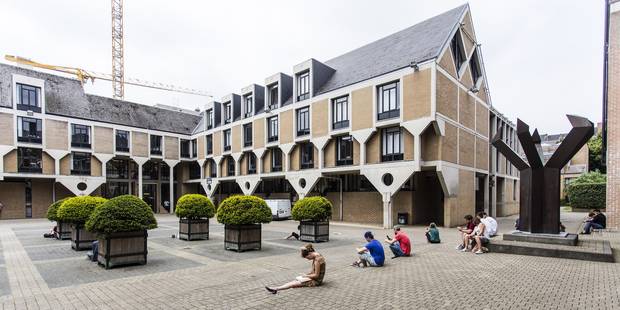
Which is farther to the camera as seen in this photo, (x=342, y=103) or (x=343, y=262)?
(x=342, y=103)

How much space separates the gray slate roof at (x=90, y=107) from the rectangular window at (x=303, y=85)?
23396 millimetres

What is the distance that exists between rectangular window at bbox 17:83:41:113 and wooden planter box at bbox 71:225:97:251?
29761 mm

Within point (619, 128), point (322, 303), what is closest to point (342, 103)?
point (619, 128)

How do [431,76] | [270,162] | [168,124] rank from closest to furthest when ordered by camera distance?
[431,76] < [270,162] < [168,124]

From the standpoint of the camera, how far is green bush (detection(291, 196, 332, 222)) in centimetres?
1530

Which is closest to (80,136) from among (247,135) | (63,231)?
(247,135)

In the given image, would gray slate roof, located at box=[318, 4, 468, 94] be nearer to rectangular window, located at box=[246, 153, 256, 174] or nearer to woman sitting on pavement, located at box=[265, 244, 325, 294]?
rectangular window, located at box=[246, 153, 256, 174]

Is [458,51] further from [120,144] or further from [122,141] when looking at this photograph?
[120,144]

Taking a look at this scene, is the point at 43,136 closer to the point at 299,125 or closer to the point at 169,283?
the point at 299,125

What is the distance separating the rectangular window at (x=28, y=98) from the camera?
1350 inches

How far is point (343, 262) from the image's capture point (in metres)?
11.0

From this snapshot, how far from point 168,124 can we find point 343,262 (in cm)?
4258

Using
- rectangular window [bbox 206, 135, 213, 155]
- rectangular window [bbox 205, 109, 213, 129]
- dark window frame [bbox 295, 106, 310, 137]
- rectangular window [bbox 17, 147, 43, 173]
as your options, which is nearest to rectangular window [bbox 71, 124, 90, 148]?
rectangular window [bbox 17, 147, 43, 173]

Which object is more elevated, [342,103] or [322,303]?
[342,103]
